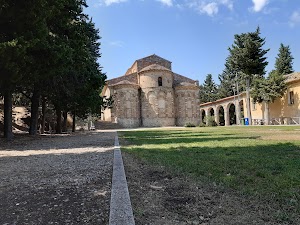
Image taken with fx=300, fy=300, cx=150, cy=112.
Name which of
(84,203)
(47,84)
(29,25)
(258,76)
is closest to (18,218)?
(84,203)

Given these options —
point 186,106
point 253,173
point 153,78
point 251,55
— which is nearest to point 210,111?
point 186,106

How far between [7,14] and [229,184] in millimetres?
10085

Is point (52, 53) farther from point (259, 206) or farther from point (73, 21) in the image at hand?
point (259, 206)

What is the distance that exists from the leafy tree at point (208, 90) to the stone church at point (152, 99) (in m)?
25.0

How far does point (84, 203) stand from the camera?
3.36m

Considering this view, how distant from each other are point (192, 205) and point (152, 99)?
45668mm

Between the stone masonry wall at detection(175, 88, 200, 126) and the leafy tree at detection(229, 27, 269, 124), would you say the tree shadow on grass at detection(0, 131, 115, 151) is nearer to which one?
the leafy tree at detection(229, 27, 269, 124)

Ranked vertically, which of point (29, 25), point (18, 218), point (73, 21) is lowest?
point (18, 218)

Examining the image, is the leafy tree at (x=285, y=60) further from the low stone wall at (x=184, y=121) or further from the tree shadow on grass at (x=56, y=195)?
the tree shadow on grass at (x=56, y=195)

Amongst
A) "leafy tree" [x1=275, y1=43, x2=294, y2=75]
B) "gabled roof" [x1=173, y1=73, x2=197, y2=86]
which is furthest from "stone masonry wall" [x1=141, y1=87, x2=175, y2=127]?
"leafy tree" [x1=275, y1=43, x2=294, y2=75]

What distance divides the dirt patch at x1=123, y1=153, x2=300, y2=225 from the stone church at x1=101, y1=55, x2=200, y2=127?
43073 mm

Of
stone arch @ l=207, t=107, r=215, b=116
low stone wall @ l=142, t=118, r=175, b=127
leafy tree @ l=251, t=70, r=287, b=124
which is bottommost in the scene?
low stone wall @ l=142, t=118, r=175, b=127

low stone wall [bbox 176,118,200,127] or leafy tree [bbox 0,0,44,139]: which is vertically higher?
leafy tree [bbox 0,0,44,139]

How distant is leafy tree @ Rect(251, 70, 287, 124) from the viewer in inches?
1379
